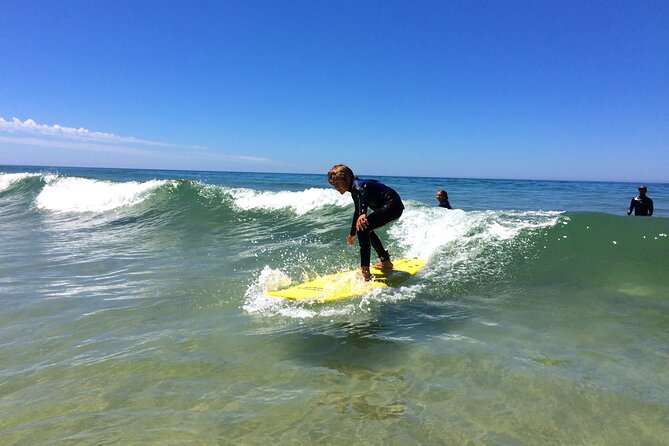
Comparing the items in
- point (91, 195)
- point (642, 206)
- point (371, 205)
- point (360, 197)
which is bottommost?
point (91, 195)

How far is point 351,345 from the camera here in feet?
12.9

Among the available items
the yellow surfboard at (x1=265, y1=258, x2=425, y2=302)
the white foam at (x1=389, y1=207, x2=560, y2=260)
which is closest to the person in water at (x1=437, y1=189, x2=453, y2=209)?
the white foam at (x1=389, y1=207, x2=560, y2=260)

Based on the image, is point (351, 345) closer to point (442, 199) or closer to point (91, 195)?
point (442, 199)

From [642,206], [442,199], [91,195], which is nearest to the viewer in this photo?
[442,199]

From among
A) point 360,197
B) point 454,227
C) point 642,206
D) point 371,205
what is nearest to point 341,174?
point 360,197

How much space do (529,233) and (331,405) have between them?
6.80 m

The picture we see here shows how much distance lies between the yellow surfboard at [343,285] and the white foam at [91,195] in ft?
50.0

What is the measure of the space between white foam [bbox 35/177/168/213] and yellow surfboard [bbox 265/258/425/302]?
15.3 m

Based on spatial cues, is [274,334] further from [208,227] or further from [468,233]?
[208,227]

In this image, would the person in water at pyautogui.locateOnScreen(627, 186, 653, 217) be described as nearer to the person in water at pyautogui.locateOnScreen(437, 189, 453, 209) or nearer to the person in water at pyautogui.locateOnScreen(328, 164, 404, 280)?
the person in water at pyautogui.locateOnScreen(437, 189, 453, 209)

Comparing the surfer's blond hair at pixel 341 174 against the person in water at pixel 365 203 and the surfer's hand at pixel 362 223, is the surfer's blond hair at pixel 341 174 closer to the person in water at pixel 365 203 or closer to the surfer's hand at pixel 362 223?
the person in water at pixel 365 203

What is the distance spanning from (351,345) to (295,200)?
11.7m

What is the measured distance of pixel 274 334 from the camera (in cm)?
422

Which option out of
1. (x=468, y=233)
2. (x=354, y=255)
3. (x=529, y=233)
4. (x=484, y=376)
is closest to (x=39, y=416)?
(x=484, y=376)
